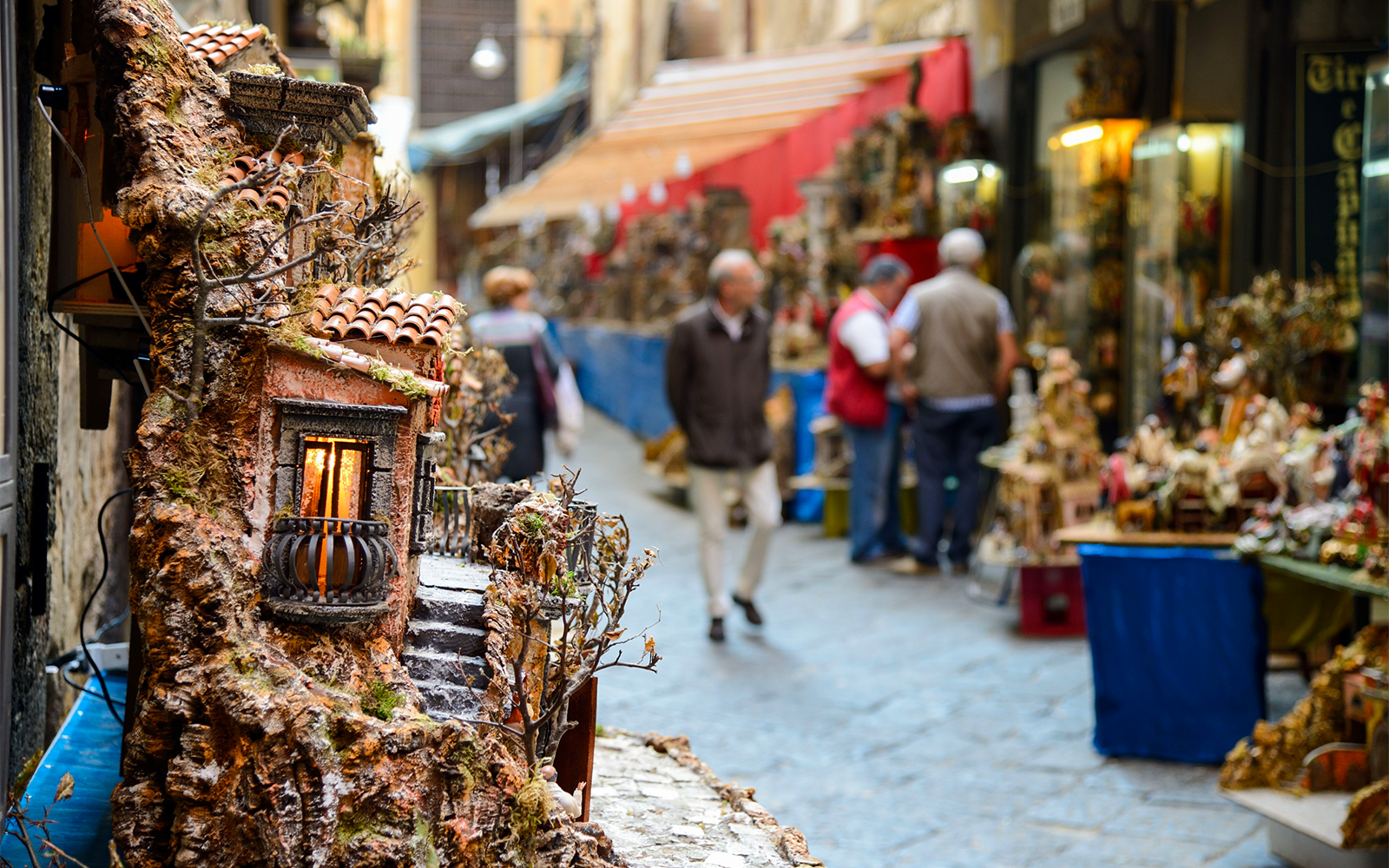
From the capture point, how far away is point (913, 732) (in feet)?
21.3

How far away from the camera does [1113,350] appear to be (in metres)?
9.52

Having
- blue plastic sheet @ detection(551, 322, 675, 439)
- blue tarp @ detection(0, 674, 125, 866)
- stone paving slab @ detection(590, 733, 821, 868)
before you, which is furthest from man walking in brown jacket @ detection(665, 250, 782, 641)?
blue plastic sheet @ detection(551, 322, 675, 439)

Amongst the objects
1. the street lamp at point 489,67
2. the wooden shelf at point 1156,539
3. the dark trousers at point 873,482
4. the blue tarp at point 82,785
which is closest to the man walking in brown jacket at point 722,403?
the wooden shelf at point 1156,539

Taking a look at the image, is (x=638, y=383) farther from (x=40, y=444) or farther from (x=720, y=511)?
(x=40, y=444)

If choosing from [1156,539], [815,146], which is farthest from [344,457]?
[815,146]

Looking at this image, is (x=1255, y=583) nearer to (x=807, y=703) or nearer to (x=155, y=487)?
(x=807, y=703)

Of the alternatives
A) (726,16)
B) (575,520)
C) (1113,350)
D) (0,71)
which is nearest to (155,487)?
(575,520)

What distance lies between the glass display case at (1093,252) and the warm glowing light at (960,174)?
0.97m

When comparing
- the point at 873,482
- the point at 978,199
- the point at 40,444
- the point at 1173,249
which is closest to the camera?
the point at 40,444

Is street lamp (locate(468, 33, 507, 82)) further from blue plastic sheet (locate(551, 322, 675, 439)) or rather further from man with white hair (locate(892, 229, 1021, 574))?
man with white hair (locate(892, 229, 1021, 574))

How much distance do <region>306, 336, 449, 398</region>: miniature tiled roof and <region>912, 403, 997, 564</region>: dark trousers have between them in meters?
7.53

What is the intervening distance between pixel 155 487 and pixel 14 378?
0.79 m

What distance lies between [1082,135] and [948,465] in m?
2.41

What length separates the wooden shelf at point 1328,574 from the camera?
4973 mm
